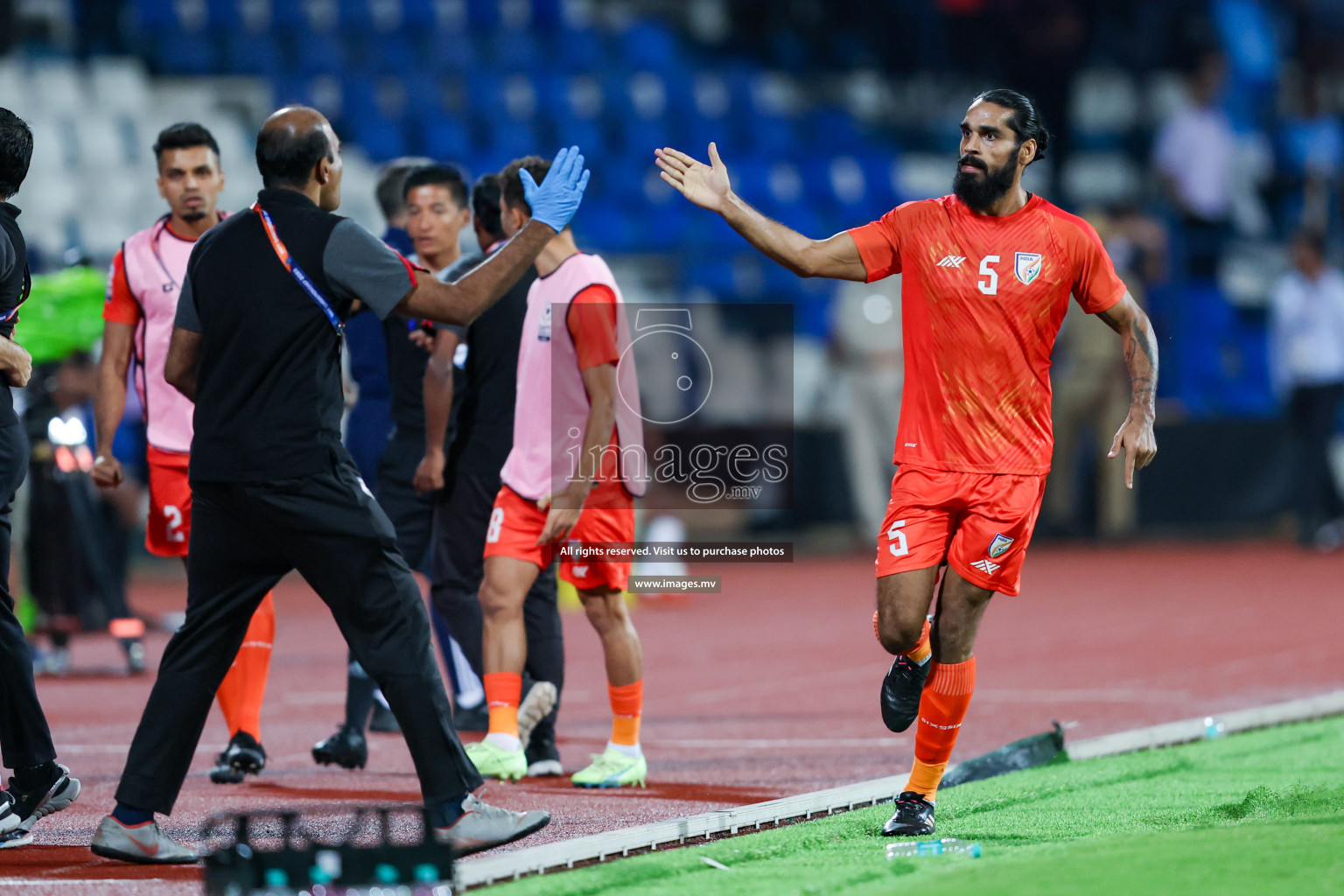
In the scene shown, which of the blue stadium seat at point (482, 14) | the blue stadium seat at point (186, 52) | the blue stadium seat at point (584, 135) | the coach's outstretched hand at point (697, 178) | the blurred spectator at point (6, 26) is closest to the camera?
the coach's outstretched hand at point (697, 178)

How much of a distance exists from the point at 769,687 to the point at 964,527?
420 centimetres

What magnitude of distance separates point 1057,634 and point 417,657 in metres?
7.47

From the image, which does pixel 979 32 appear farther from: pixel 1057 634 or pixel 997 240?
pixel 997 240

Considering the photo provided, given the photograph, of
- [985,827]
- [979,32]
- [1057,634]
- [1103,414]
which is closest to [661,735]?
[985,827]

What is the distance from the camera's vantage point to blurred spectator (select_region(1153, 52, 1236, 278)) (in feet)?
65.9

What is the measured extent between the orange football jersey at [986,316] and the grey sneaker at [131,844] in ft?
8.67

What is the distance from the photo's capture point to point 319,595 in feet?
17.3

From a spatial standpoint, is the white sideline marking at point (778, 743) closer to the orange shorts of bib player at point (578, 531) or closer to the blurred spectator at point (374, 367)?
the orange shorts of bib player at point (578, 531)

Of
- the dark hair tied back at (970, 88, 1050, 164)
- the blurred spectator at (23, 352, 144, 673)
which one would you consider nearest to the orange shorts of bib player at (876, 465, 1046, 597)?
the dark hair tied back at (970, 88, 1050, 164)

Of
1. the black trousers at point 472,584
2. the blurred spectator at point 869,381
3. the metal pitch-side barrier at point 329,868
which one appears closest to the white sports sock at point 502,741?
the black trousers at point 472,584

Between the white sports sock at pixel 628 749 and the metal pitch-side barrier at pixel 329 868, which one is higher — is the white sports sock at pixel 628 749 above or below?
below

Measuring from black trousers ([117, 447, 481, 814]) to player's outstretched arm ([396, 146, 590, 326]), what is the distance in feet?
1.76

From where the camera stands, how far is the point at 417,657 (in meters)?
5.27

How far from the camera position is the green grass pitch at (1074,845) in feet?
15.8
